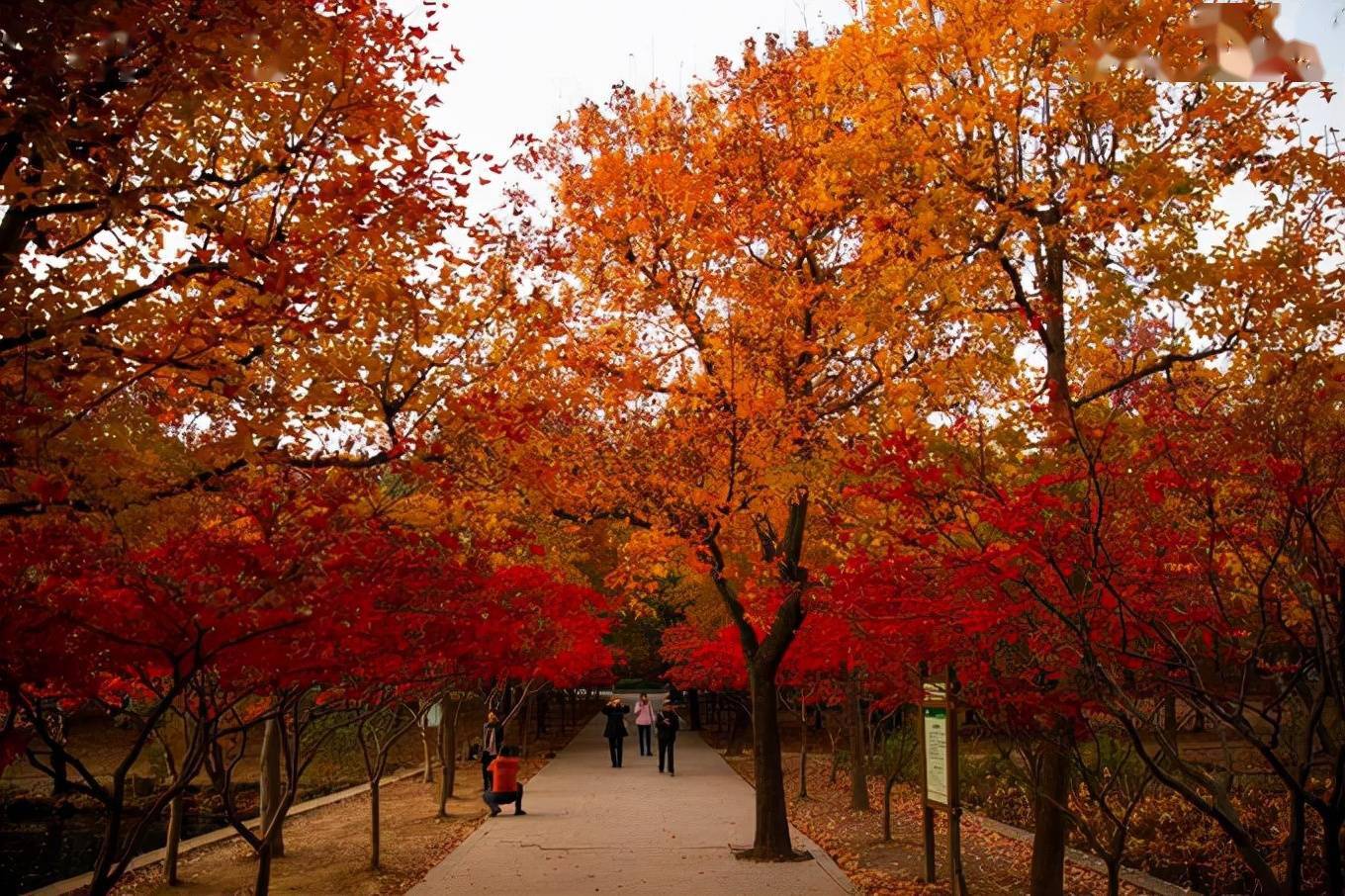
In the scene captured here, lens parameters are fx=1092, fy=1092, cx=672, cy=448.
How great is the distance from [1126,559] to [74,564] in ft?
23.7

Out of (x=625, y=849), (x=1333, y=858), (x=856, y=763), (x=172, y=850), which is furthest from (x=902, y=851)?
(x=1333, y=858)

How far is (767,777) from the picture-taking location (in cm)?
1462

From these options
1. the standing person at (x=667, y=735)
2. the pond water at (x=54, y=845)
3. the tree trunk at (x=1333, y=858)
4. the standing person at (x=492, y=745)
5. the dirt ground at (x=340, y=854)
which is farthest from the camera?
the standing person at (x=667, y=735)

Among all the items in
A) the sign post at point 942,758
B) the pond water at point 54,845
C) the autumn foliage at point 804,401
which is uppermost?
the autumn foliage at point 804,401

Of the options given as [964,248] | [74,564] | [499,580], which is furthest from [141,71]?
[499,580]

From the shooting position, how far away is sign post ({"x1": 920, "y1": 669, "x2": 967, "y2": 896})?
34.5ft

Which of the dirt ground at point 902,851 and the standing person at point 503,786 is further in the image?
the standing person at point 503,786

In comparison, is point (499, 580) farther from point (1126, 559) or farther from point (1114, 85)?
point (1114, 85)

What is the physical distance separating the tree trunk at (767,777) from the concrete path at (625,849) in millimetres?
394

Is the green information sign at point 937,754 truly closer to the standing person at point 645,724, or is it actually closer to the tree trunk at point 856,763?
the tree trunk at point 856,763

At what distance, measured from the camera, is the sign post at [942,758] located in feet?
34.5

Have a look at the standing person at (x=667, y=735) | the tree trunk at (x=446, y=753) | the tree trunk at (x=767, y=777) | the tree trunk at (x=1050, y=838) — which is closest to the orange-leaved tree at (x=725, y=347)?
the tree trunk at (x=767, y=777)

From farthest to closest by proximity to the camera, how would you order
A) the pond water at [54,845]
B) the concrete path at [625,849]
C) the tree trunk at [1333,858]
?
the pond water at [54,845], the concrete path at [625,849], the tree trunk at [1333,858]

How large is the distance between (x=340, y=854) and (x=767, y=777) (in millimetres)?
6325
